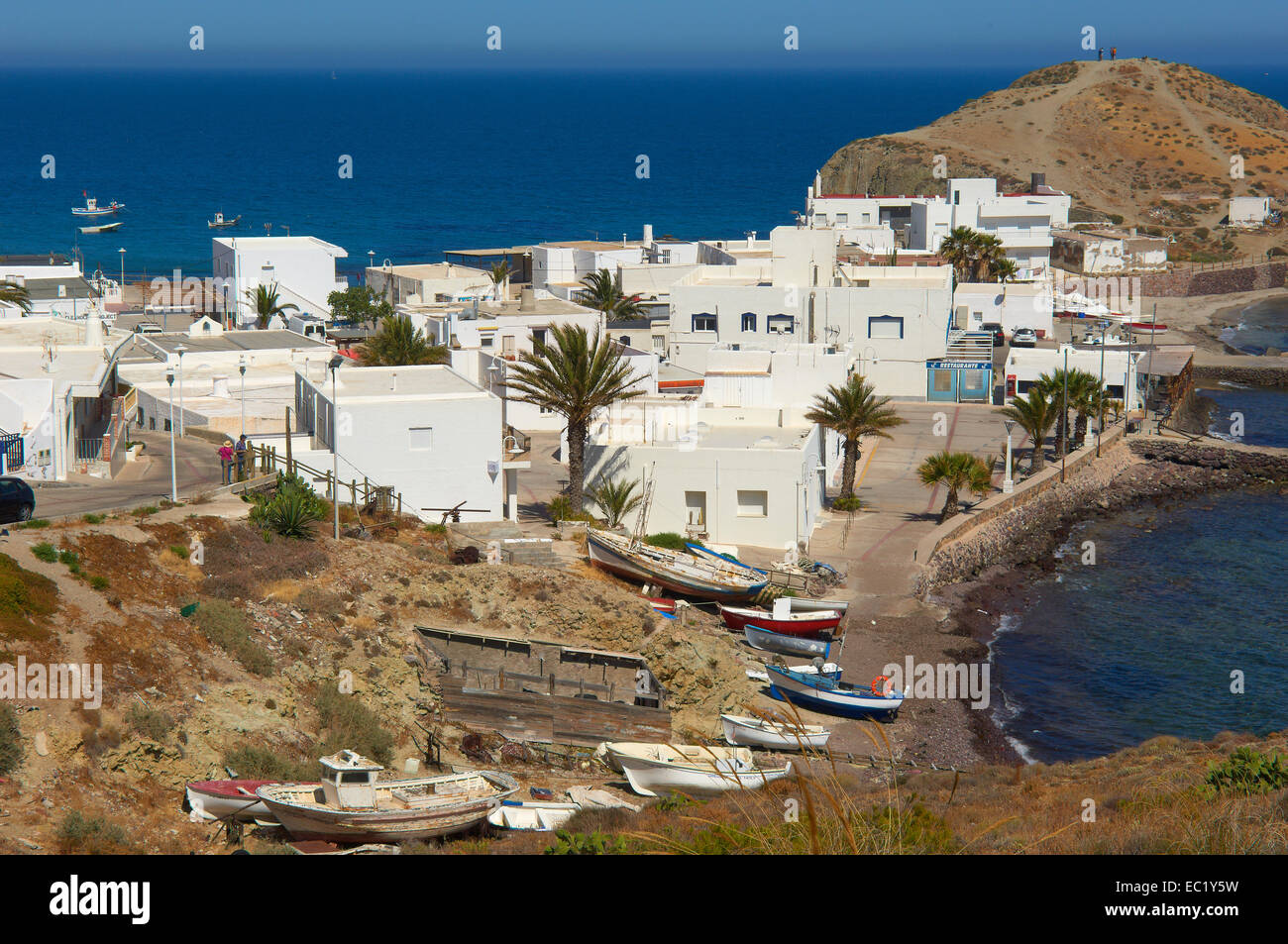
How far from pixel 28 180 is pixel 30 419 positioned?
179249 millimetres

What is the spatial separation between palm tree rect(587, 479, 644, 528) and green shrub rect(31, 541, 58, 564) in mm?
16215

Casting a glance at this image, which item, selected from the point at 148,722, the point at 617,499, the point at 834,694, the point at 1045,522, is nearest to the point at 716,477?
the point at 617,499

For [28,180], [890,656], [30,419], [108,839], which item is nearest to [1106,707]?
[890,656]

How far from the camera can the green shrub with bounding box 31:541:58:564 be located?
2377 cm

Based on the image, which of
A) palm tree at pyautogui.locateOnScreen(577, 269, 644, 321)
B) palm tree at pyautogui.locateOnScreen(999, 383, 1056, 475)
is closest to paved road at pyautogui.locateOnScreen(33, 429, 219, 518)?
palm tree at pyautogui.locateOnScreen(577, 269, 644, 321)

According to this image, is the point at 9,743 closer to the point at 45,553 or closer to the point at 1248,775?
the point at 45,553

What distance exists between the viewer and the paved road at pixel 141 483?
94.1 feet

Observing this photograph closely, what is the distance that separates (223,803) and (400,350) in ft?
109

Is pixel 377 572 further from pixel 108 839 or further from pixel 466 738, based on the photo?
pixel 108 839

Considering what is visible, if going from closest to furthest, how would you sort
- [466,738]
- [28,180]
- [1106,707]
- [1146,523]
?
1. [466,738]
2. [1106,707]
3. [1146,523]
4. [28,180]

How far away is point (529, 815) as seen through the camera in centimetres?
1959

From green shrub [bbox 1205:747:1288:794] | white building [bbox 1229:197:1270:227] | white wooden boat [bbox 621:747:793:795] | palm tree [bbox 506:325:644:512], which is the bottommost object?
white wooden boat [bbox 621:747:793:795]

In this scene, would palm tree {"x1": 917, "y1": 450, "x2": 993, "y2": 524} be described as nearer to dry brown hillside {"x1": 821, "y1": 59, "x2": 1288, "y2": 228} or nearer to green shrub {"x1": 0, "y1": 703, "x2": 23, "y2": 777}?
green shrub {"x1": 0, "y1": 703, "x2": 23, "y2": 777}
